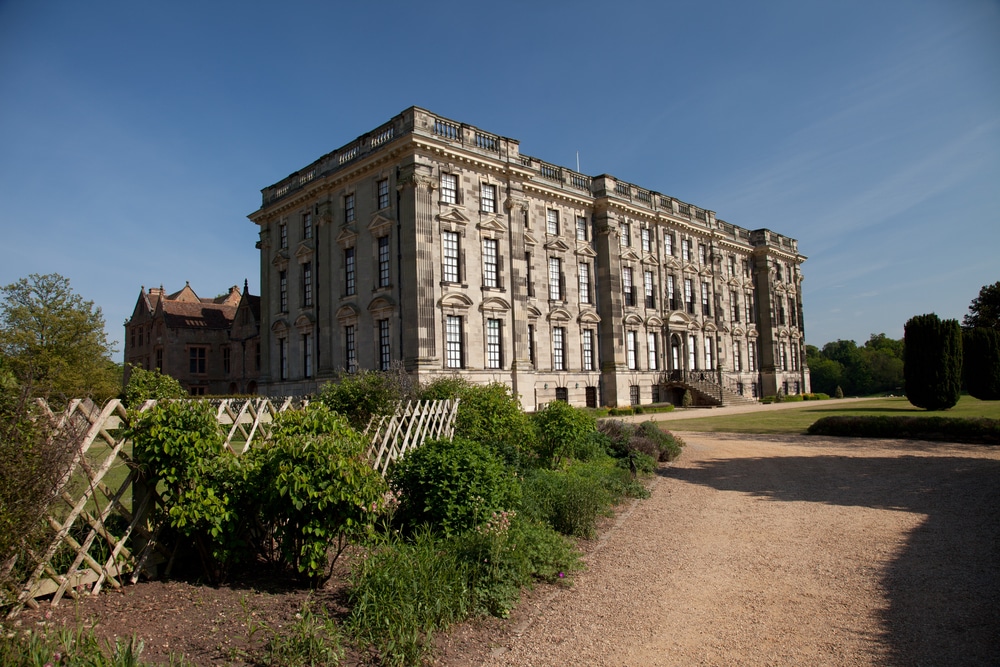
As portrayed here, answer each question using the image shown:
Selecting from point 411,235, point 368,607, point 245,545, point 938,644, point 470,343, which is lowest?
point 938,644

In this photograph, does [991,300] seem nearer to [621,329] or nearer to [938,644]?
[621,329]

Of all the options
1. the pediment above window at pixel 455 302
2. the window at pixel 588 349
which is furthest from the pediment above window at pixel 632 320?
the pediment above window at pixel 455 302

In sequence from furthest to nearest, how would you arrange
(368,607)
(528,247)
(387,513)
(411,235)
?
(528,247), (411,235), (387,513), (368,607)

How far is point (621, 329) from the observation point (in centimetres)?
3944

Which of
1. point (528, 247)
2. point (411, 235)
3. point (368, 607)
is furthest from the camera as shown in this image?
point (528, 247)

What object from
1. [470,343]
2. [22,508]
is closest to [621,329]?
[470,343]

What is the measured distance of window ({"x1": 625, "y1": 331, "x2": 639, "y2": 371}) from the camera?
132 feet

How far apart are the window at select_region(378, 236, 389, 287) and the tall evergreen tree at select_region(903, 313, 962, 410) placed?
1095 inches

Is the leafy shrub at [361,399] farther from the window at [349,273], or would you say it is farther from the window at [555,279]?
the window at [555,279]

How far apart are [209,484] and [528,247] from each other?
30.2 meters

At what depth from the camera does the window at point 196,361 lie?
4684cm

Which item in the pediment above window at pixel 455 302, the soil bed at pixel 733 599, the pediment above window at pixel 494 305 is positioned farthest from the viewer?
the pediment above window at pixel 494 305

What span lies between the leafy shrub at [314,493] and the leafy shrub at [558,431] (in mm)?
7208

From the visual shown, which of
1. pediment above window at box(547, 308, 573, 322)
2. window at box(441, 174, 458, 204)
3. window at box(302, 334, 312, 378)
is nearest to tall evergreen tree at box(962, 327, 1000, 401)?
pediment above window at box(547, 308, 573, 322)
